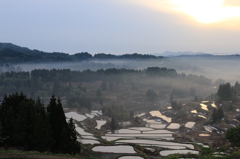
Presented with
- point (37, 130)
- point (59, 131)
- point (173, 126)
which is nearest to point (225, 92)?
point (173, 126)

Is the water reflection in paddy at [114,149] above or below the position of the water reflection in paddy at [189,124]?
above

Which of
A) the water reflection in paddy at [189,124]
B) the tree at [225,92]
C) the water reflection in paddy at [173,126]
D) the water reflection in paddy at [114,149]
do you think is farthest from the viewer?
the tree at [225,92]

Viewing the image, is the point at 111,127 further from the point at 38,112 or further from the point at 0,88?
the point at 0,88

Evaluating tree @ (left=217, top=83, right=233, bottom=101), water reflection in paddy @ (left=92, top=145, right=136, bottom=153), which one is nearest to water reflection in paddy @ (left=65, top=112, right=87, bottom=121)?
water reflection in paddy @ (left=92, top=145, right=136, bottom=153)

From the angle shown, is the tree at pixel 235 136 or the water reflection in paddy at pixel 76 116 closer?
the tree at pixel 235 136

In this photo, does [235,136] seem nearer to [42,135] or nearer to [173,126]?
[42,135]

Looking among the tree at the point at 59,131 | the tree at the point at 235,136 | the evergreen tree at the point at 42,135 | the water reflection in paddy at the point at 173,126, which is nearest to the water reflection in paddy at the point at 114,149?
the tree at the point at 59,131

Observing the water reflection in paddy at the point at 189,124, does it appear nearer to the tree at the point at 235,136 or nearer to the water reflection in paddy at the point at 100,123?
the water reflection in paddy at the point at 100,123

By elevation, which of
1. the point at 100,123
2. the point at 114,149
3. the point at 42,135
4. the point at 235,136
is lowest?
the point at 100,123

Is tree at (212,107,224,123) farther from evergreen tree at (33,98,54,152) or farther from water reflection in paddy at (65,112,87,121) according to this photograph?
evergreen tree at (33,98,54,152)

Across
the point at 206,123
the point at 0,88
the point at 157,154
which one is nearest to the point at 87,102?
the point at 206,123

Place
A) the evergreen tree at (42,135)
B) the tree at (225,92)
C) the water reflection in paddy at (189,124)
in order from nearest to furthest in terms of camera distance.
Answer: the evergreen tree at (42,135) < the water reflection in paddy at (189,124) < the tree at (225,92)
